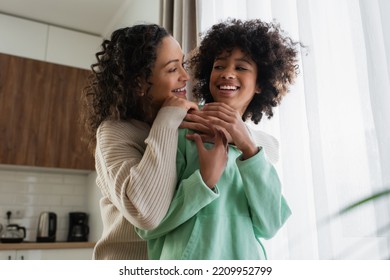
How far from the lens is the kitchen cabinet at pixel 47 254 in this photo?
7.70 feet

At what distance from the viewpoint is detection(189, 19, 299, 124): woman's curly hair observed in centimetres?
97

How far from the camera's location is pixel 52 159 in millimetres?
2842

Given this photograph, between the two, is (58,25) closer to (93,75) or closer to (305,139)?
(93,75)

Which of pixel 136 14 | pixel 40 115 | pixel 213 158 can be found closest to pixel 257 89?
pixel 213 158

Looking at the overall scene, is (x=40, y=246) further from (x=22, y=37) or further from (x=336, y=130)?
(x=336, y=130)

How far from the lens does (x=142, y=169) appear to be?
0.69 metres

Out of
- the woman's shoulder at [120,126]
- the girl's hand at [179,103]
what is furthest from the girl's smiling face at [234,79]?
the woman's shoulder at [120,126]

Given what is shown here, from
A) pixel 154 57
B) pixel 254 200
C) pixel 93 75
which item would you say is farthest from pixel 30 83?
pixel 254 200

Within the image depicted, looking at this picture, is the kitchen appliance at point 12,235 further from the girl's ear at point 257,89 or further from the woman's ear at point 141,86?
the girl's ear at point 257,89

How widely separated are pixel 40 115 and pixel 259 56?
7.56 feet

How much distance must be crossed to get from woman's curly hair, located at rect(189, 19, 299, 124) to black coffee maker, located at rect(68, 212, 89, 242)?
90.1 inches

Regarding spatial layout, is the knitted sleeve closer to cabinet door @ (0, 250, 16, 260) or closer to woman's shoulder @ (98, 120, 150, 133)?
woman's shoulder @ (98, 120, 150, 133)

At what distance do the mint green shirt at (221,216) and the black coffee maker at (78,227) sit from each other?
7.96 feet

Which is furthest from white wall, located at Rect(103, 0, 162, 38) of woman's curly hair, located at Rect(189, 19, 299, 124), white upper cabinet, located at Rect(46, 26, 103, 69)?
woman's curly hair, located at Rect(189, 19, 299, 124)
